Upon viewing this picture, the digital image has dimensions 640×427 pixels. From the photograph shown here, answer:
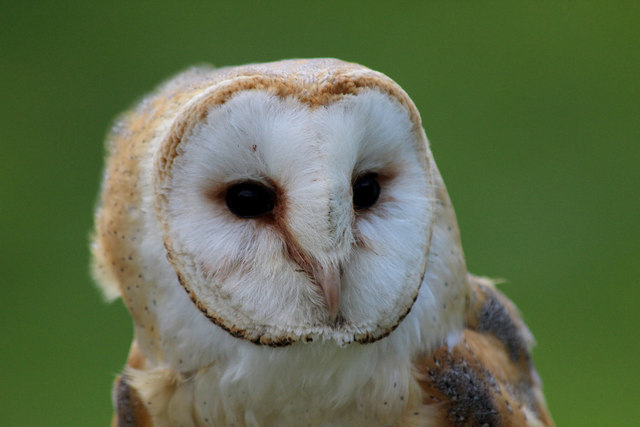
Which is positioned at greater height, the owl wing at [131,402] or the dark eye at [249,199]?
the dark eye at [249,199]

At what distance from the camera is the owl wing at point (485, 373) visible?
136 centimetres

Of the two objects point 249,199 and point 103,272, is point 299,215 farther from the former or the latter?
point 103,272

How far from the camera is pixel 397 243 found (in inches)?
44.7

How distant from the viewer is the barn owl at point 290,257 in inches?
42.9

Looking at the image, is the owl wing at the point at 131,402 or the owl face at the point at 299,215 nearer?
the owl face at the point at 299,215

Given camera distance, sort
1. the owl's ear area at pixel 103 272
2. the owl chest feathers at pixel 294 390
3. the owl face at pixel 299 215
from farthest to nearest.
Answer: the owl's ear area at pixel 103 272 → the owl chest feathers at pixel 294 390 → the owl face at pixel 299 215

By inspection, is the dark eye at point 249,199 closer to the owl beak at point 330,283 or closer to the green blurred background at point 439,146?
the owl beak at point 330,283

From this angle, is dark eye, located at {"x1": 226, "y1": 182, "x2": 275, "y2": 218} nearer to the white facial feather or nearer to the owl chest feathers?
the white facial feather

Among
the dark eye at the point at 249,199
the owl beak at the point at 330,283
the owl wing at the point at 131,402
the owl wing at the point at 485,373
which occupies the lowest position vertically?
the owl wing at the point at 131,402

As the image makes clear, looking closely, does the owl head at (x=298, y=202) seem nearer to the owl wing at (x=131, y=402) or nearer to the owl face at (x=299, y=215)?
the owl face at (x=299, y=215)

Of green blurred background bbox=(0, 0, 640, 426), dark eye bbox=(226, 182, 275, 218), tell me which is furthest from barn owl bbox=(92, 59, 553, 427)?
green blurred background bbox=(0, 0, 640, 426)

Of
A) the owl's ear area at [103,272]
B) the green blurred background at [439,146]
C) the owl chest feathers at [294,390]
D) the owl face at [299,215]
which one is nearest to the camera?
the owl face at [299,215]

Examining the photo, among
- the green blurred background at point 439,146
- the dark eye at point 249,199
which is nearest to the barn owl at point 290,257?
the dark eye at point 249,199

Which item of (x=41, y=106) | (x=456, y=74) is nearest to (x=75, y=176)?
(x=41, y=106)
